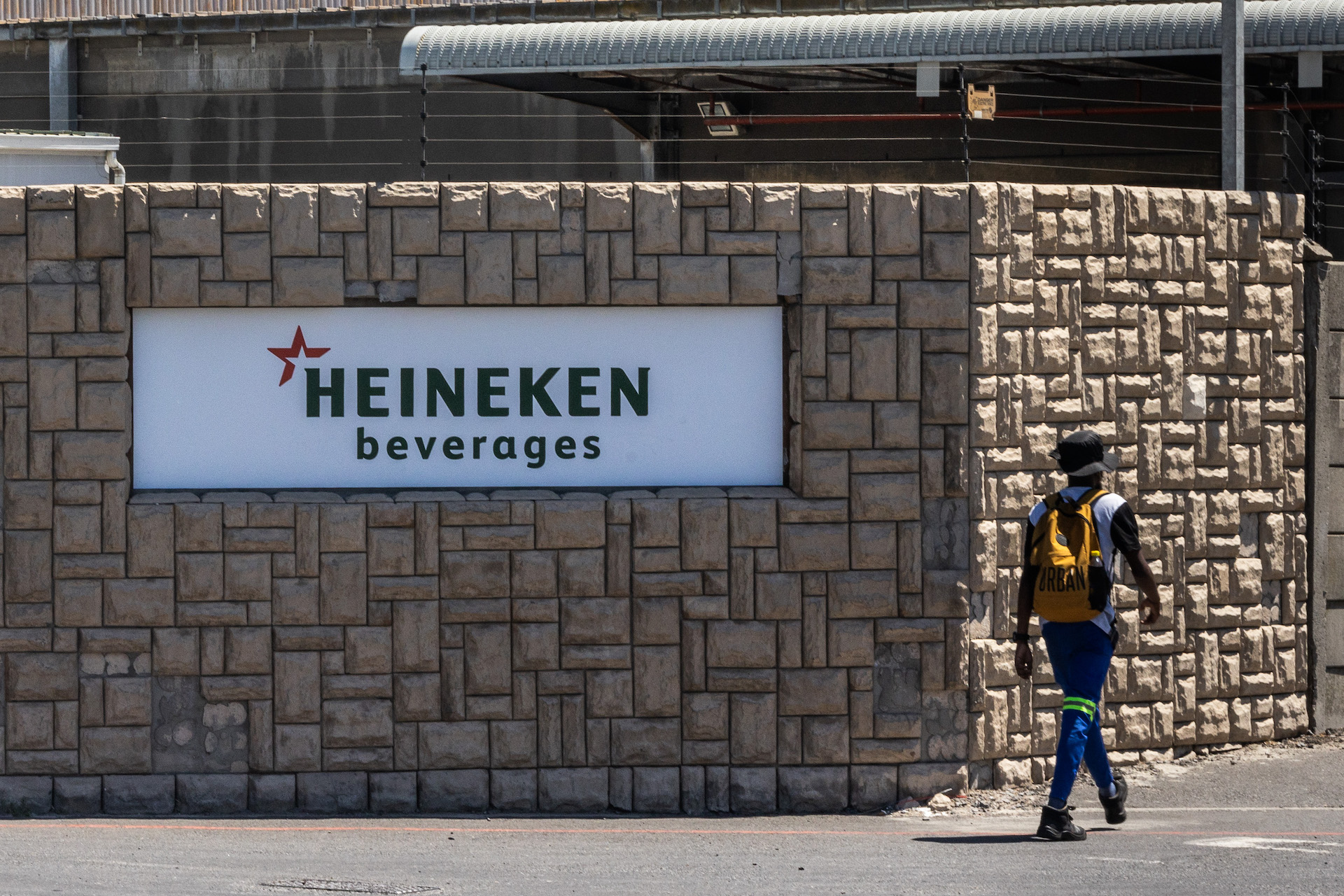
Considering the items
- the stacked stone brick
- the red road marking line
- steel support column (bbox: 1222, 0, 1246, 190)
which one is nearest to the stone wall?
the stacked stone brick

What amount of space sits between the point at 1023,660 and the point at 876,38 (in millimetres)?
7782

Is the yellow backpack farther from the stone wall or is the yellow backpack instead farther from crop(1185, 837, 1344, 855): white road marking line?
crop(1185, 837, 1344, 855): white road marking line

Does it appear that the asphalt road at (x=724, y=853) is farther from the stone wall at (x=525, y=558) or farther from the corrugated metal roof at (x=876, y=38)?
the corrugated metal roof at (x=876, y=38)

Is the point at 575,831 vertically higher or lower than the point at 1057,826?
lower

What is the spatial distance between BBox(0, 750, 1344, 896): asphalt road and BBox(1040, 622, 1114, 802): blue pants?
1.09ft

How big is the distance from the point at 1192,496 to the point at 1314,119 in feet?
22.2

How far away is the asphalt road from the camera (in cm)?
613

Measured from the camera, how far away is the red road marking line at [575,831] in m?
7.16

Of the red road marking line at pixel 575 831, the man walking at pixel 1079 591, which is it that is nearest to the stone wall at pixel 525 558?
the red road marking line at pixel 575 831

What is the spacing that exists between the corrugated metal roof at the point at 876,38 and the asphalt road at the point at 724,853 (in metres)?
6.99

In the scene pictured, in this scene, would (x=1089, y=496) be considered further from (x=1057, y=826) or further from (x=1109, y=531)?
(x=1057, y=826)

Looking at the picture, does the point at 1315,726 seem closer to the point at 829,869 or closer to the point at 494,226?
the point at 829,869

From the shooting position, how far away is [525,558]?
25.3 feet

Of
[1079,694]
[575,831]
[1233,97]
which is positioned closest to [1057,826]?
[1079,694]
